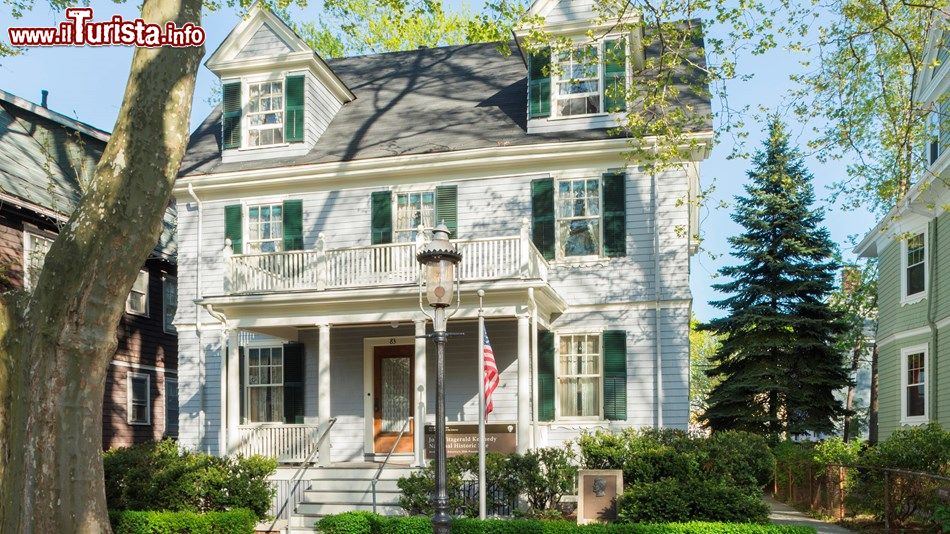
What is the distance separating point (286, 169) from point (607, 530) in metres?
10.6

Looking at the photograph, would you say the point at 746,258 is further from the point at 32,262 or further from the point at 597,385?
the point at 32,262

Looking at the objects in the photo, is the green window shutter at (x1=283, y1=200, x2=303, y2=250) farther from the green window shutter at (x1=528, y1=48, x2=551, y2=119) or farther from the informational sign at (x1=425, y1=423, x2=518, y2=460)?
the informational sign at (x1=425, y1=423, x2=518, y2=460)

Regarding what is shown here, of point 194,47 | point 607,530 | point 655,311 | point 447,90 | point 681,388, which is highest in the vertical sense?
point 447,90

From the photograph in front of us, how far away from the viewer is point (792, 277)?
24.2 m

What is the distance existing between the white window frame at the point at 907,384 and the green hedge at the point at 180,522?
48.4 feet

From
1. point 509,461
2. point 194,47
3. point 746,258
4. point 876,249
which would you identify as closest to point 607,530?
point 509,461

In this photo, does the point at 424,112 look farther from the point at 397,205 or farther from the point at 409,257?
the point at 409,257

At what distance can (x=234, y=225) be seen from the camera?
63.0 ft

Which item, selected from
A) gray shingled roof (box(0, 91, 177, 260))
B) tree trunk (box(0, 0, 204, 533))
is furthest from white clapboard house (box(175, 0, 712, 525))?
tree trunk (box(0, 0, 204, 533))

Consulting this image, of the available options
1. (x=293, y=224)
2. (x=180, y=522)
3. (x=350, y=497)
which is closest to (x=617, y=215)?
(x=293, y=224)

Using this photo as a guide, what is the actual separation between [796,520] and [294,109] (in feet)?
41.8

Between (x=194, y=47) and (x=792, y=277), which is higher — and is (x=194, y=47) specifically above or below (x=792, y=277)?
above

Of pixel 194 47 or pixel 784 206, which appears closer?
pixel 194 47

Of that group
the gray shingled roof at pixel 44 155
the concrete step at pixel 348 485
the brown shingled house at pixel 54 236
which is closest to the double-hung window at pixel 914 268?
the concrete step at pixel 348 485
